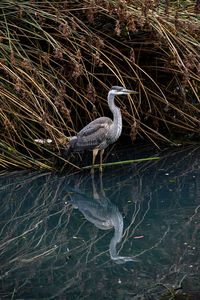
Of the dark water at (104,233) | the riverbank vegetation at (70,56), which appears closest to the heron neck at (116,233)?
the dark water at (104,233)

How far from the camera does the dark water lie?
2906 mm

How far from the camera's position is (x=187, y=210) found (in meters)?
4.09

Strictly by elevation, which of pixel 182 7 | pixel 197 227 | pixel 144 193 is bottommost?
pixel 144 193

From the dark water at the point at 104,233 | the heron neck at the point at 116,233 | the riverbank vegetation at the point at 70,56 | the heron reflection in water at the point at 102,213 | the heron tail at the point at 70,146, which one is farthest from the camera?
the heron tail at the point at 70,146

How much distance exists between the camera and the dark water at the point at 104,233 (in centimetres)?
291

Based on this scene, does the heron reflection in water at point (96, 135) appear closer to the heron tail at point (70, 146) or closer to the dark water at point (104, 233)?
the heron tail at point (70, 146)

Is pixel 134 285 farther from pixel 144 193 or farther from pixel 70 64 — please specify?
pixel 70 64

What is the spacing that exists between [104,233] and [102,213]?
19.5 inches

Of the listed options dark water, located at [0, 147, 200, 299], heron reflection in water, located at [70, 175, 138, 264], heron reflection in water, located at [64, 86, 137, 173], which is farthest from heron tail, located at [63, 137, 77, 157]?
heron reflection in water, located at [70, 175, 138, 264]

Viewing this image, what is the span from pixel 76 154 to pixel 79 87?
37.3 inches

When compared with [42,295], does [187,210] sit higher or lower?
lower

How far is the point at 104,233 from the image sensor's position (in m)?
3.76

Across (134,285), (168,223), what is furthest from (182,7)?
(134,285)

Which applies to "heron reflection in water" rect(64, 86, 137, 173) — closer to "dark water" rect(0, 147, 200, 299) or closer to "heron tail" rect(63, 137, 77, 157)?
"heron tail" rect(63, 137, 77, 157)
